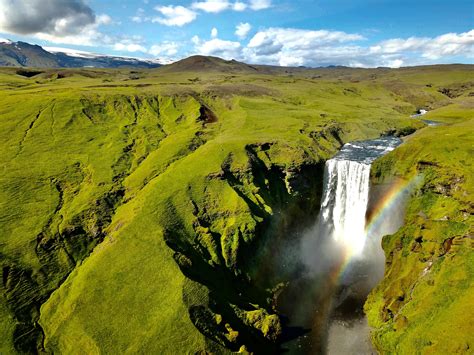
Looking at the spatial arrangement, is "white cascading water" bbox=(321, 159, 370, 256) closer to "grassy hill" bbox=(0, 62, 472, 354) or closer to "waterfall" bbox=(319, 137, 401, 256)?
"waterfall" bbox=(319, 137, 401, 256)

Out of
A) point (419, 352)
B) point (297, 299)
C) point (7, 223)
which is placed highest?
point (7, 223)

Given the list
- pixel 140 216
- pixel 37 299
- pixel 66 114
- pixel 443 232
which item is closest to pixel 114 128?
pixel 66 114

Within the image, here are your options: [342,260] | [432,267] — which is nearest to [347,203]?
[342,260]

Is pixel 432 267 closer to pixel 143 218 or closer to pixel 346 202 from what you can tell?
pixel 346 202

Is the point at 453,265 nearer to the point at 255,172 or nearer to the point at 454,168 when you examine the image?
the point at 454,168

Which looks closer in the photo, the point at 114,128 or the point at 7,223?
the point at 7,223

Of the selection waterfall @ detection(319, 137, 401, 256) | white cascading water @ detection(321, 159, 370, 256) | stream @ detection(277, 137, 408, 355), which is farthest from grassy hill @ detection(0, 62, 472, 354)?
stream @ detection(277, 137, 408, 355)
